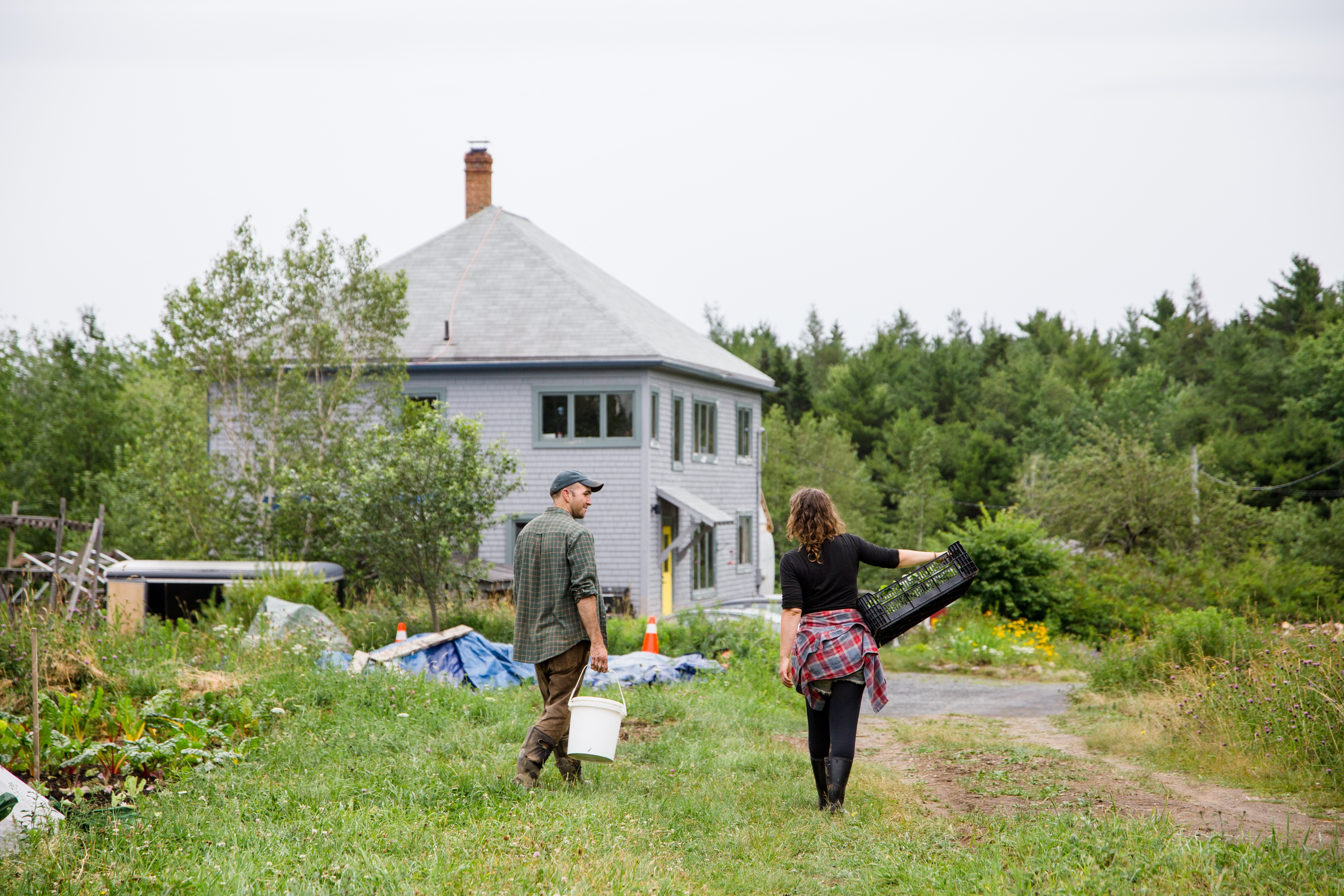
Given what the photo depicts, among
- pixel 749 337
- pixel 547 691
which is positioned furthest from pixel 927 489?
pixel 547 691

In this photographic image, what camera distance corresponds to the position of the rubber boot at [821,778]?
6238 millimetres

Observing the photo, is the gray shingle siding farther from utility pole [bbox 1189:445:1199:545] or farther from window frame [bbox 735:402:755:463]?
utility pole [bbox 1189:445:1199:545]

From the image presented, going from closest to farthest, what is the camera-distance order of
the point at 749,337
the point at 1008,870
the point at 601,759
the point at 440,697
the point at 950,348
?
the point at 1008,870 < the point at 601,759 < the point at 440,697 < the point at 950,348 < the point at 749,337

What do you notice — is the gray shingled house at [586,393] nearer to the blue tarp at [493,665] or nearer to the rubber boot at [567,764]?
the blue tarp at [493,665]

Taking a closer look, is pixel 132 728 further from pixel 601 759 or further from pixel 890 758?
pixel 890 758

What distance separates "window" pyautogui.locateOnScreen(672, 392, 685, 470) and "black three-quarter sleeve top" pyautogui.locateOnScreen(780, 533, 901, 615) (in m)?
17.5

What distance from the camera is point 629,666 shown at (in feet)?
37.3

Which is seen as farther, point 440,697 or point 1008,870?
point 440,697

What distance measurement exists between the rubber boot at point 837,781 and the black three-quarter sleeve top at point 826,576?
Answer: 2.55 ft

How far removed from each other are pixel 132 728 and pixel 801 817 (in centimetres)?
418

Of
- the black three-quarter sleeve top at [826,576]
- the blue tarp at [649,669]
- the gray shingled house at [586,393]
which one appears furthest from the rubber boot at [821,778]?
the gray shingled house at [586,393]

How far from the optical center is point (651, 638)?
41.4 feet

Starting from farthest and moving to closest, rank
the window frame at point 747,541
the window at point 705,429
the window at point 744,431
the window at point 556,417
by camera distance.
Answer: the window at point 744,431
the window frame at point 747,541
the window at point 705,429
the window at point 556,417

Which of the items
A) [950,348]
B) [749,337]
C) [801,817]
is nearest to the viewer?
[801,817]
